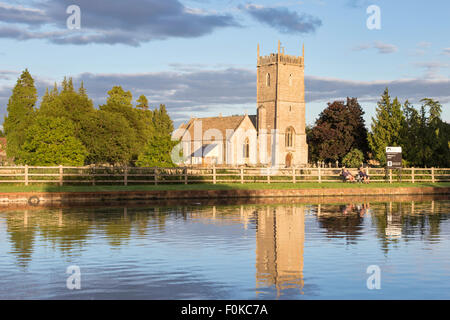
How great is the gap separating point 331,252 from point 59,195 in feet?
67.1

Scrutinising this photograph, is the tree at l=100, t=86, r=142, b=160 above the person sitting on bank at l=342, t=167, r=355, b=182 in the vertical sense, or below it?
above

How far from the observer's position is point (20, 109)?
86.1 meters

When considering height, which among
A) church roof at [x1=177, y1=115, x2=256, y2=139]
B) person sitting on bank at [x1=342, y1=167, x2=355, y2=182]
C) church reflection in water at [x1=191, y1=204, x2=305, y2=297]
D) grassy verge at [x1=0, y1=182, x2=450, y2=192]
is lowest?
church reflection in water at [x1=191, y1=204, x2=305, y2=297]

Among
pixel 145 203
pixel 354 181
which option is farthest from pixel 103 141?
pixel 145 203

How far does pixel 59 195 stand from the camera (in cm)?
3052

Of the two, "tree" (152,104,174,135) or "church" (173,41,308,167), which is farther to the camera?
"tree" (152,104,174,135)

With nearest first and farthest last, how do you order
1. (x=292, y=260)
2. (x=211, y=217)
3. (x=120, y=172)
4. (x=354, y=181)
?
(x=292, y=260)
(x=211, y=217)
(x=120, y=172)
(x=354, y=181)

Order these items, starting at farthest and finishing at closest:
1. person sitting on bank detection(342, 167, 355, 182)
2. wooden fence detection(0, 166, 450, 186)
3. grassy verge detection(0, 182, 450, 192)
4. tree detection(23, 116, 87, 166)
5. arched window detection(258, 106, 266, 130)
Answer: arched window detection(258, 106, 266, 130), tree detection(23, 116, 87, 166), person sitting on bank detection(342, 167, 355, 182), wooden fence detection(0, 166, 450, 186), grassy verge detection(0, 182, 450, 192)

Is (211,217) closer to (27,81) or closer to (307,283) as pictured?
(307,283)

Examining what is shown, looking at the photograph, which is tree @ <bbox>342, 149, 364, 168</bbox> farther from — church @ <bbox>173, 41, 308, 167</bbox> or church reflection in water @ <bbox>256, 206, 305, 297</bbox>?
church reflection in water @ <bbox>256, 206, 305, 297</bbox>

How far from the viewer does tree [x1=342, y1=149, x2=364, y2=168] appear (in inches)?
3219

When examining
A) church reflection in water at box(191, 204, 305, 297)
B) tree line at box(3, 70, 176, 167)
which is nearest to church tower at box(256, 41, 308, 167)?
tree line at box(3, 70, 176, 167)

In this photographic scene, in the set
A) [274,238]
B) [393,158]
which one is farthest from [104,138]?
[274,238]
